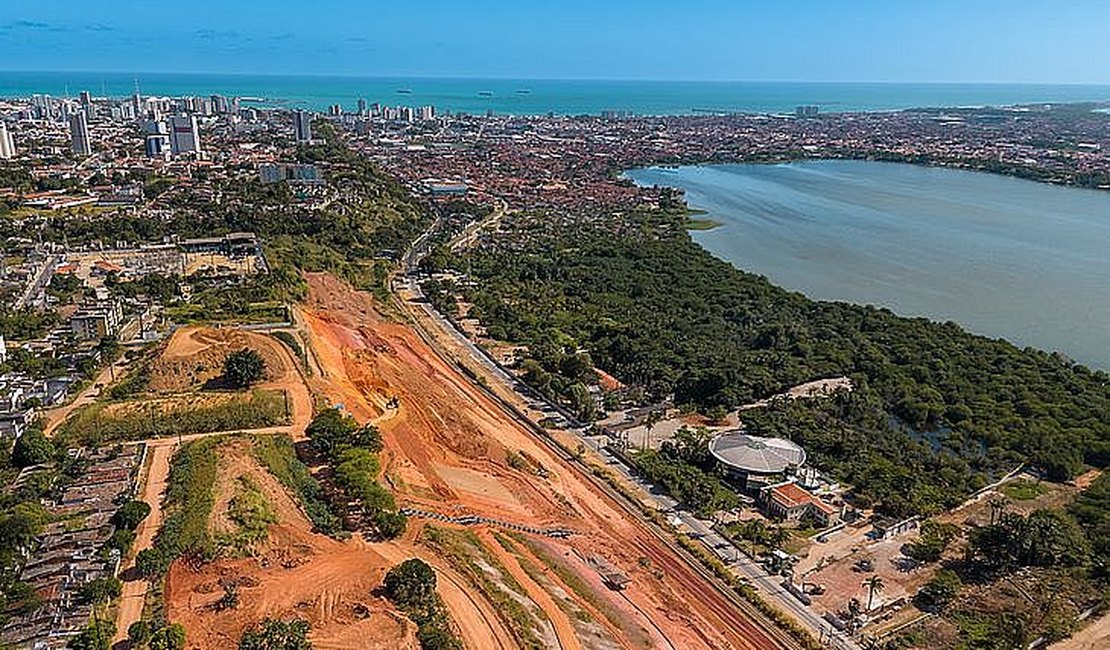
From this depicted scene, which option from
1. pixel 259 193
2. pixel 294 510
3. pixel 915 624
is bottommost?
pixel 915 624

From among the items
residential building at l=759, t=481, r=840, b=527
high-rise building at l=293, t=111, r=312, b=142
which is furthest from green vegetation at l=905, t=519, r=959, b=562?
high-rise building at l=293, t=111, r=312, b=142

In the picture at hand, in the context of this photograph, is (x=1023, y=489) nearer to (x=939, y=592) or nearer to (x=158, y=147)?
(x=939, y=592)

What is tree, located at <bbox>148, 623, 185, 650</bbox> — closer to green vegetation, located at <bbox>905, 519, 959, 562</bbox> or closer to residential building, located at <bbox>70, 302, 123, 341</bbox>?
green vegetation, located at <bbox>905, 519, 959, 562</bbox>

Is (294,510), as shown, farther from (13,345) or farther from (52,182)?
(52,182)

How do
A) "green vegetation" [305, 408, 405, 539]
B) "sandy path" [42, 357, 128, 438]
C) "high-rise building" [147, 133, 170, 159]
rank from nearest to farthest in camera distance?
1. "green vegetation" [305, 408, 405, 539]
2. "sandy path" [42, 357, 128, 438]
3. "high-rise building" [147, 133, 170, 159]

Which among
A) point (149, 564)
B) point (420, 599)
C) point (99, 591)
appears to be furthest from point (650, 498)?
point (99, 591)

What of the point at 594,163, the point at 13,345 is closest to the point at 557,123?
the point at 594,163

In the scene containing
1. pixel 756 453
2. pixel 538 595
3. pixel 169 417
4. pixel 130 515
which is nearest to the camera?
pixel 130 515
